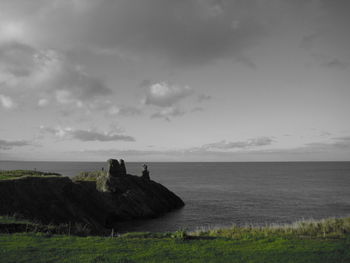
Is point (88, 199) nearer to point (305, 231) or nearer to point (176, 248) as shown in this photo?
point (176, 248)

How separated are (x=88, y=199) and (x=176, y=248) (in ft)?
113

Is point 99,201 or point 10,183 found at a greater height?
point 10,183

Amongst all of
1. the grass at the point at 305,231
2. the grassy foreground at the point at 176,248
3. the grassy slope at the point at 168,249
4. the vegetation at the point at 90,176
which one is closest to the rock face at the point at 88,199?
the vegetation at the point at 90,176

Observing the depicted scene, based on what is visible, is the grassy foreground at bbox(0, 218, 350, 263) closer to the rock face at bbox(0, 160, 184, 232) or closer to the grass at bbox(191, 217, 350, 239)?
the grass at bbox(191, 217, 350, 239)

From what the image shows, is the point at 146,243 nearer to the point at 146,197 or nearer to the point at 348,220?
the point at 348,220

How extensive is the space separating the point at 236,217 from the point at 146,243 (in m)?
43.4

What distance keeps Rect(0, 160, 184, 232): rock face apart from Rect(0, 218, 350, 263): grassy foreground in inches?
700

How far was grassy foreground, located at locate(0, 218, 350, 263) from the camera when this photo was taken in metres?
14.5

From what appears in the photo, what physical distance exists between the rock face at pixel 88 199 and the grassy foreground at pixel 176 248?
17.8m

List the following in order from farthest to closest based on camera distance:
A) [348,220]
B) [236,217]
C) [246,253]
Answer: [236,217] → [348,220] → [246,253]

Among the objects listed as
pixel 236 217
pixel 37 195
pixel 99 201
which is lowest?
pixel 236 217

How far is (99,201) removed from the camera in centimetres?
4966

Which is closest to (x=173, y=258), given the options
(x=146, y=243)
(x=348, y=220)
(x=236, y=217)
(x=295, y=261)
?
(x=146, y=243)

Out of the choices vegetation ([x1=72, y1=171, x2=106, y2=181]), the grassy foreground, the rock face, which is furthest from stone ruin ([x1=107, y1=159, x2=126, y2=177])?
the grassy foreground
